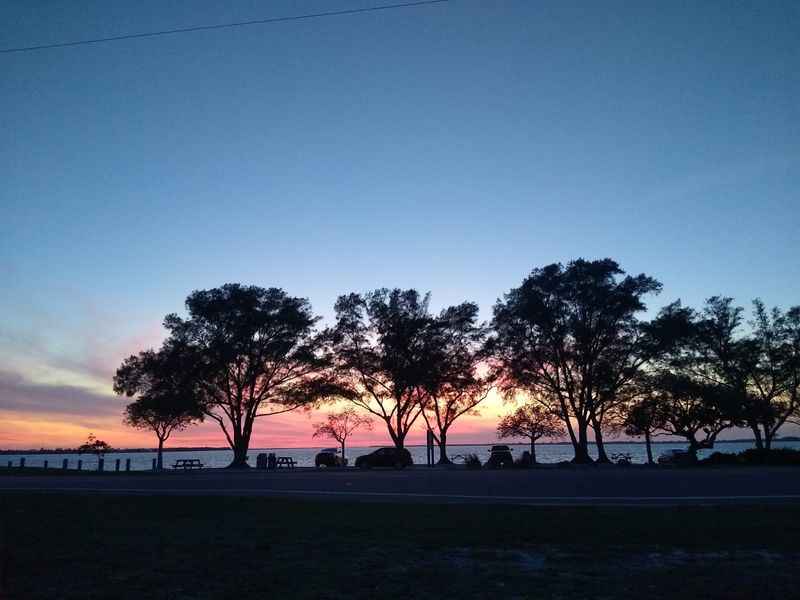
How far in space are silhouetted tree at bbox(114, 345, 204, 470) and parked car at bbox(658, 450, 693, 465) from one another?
118 feet

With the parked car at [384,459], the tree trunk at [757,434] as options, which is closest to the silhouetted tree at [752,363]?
the tree trunk at [757,434]

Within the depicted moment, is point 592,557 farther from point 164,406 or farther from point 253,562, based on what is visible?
point 164,406

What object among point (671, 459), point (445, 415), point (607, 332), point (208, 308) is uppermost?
point (208, 308)

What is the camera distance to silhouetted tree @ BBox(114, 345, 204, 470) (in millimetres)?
51188

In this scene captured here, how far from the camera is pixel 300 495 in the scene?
19812 mm

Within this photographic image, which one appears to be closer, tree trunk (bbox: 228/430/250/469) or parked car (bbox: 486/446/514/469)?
parked car (bbox: 486/446/514/469)

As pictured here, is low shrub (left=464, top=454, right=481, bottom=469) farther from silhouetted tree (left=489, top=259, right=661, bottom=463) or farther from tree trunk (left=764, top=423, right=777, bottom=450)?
tree trunk (left=764, top=423, right=777, bottom=450)

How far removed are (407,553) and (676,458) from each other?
48.6 metres

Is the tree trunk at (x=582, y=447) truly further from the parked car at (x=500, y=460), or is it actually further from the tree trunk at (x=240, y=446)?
the tree trunk at (x=240, y=446)

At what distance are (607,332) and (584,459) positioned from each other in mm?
9659

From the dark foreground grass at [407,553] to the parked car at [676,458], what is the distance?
1466 inches

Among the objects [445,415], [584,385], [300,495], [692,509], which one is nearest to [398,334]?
[445,415]

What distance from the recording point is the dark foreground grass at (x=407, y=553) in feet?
23.4

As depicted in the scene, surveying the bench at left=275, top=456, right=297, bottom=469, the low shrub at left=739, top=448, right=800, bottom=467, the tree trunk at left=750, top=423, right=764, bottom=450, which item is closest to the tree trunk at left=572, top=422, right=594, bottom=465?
the low shrub at left=739, top=448, right=800, bottom=467
